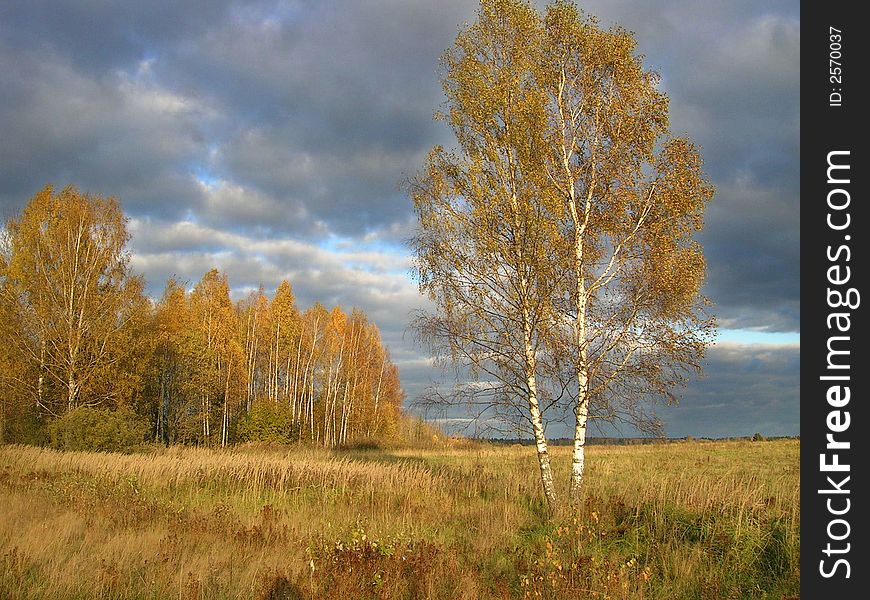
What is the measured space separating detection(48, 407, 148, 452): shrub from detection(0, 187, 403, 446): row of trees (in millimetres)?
669

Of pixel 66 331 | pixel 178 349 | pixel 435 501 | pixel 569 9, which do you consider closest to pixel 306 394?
pixel 178 349

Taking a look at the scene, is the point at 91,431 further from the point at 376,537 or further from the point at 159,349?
the point at 376,537

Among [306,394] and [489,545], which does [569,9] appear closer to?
[489,545]

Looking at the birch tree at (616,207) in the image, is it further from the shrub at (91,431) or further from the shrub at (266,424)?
the shrub at (266,424)

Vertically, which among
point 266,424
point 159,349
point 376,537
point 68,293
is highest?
point 68,293

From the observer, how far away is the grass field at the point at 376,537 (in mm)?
6953

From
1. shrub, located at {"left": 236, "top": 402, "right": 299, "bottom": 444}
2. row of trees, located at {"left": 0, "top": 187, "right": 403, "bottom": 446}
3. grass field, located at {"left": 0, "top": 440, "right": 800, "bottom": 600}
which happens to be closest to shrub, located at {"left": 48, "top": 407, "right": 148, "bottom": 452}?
row of trees, located at {"left": 0, "top": 187, "right": 403, "bottom": 446}

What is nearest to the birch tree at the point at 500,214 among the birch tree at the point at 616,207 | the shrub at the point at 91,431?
the birch tree at the point at 616,207

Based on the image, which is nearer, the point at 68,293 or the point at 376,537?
the point at 376,537

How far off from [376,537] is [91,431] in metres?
17.6

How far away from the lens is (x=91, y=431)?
22875mm

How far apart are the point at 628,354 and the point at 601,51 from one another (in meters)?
6.48

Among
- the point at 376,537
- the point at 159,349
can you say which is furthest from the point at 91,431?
the point at 376,537

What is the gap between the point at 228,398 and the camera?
41.3 metres
